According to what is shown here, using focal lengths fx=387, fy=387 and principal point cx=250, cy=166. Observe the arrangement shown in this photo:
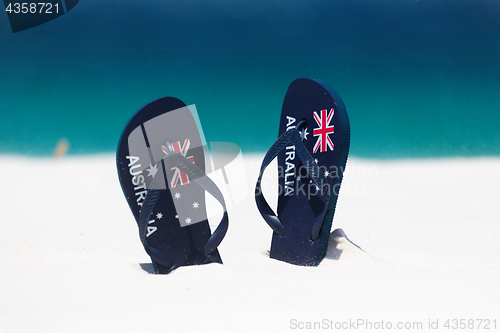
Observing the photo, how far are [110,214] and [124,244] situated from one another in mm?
1116

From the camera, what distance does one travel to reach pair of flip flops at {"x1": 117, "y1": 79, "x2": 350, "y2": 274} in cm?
202

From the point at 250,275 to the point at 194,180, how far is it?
0.61 meters

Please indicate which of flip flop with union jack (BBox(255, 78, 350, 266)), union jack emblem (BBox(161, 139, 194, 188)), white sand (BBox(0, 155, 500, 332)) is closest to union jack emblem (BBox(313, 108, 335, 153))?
flip flop with union jack (BBox(255, 78, 350, 266))

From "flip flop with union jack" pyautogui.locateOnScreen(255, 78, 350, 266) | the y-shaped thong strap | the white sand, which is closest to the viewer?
the white sand

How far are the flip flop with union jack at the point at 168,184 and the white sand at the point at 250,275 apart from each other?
0.16 meters

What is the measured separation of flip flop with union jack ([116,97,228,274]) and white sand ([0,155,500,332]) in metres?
0.16

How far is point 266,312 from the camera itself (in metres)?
1.28

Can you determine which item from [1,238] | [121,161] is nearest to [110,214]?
[1,238]

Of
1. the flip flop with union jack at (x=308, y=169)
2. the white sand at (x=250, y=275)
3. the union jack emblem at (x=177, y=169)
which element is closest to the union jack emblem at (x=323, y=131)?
the flip flop with union jack at (x=308, y=169)

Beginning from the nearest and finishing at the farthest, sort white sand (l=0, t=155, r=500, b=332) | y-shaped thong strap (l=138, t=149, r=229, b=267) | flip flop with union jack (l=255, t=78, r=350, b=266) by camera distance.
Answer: white sand (l=0, t=155, r=500, b=332)
y-shaped thong strap (l=138, t=149, r=229, b=267)
flip flop with union jack (l=255, t=78, r=350, b=266)

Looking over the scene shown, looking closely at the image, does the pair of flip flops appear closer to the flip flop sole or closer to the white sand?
the flip flop sole

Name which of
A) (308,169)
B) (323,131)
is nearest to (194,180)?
(308,169)

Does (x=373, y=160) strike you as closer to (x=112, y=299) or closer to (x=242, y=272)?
(x=242, y=272)

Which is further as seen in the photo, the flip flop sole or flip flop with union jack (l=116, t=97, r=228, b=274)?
the flip flop sole
